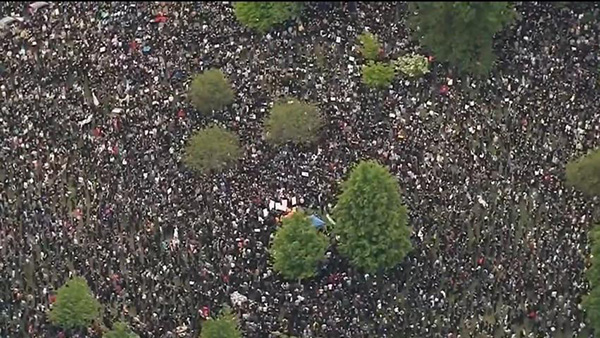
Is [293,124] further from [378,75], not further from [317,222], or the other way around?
[317,222]

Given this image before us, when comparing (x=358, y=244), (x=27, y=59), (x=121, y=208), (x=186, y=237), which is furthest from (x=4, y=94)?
(x=358, y=244)

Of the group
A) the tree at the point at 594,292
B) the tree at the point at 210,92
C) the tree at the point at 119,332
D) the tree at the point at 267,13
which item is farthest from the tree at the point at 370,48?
the tree at the point at 119,332

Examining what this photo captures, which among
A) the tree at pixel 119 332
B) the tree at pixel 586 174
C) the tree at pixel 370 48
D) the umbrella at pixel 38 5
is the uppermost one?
the umbrella at pixel 38 5

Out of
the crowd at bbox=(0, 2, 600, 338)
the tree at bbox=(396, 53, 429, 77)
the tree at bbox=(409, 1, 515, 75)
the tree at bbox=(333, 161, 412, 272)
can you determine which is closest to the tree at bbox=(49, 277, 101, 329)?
the crowd at bbox=(0, 2, 600, 338)

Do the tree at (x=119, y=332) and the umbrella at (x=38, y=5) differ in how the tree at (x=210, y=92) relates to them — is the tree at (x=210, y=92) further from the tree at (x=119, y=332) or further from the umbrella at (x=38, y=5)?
the tree at (x=119, y=332)

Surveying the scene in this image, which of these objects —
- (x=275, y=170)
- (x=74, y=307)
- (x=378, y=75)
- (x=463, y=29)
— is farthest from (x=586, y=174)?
(x=74, y=307)

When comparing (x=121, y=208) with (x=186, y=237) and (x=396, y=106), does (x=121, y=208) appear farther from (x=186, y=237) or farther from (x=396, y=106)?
(x=396, y=106)
